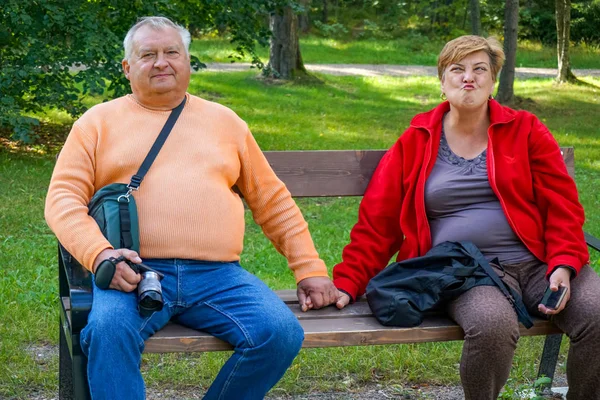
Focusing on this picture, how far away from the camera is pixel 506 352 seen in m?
3.13

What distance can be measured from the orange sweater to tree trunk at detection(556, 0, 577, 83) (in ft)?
49.4

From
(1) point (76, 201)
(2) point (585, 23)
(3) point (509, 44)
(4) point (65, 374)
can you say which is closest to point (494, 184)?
(1) point (76, 201)

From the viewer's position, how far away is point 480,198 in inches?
141

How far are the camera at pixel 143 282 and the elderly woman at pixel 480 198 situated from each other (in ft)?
2.80

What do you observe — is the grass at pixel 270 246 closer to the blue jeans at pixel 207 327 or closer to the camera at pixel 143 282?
the blue jeans at pixel 207 327

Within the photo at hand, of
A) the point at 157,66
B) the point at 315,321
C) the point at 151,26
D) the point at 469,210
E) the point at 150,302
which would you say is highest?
the point at 151,26

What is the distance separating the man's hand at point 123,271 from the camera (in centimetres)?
294

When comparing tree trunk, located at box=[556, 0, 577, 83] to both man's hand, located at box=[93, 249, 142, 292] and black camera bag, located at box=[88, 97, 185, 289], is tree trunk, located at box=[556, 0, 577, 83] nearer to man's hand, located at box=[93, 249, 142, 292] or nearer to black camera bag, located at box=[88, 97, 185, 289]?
black camera bag, located at box=[88, 97, 185, 289]

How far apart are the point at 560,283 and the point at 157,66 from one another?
172 centimetres

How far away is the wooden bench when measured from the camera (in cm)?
296

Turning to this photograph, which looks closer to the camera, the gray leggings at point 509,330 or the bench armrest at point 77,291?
the bench armrest at point 77,291

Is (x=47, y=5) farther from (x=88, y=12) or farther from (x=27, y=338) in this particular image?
(x=27, y=338)

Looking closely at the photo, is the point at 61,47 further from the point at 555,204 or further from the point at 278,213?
the point at 555,204

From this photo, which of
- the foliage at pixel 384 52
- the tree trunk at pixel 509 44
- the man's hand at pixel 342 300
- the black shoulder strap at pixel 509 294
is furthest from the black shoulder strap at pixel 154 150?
the foliage at pixel 384 52
